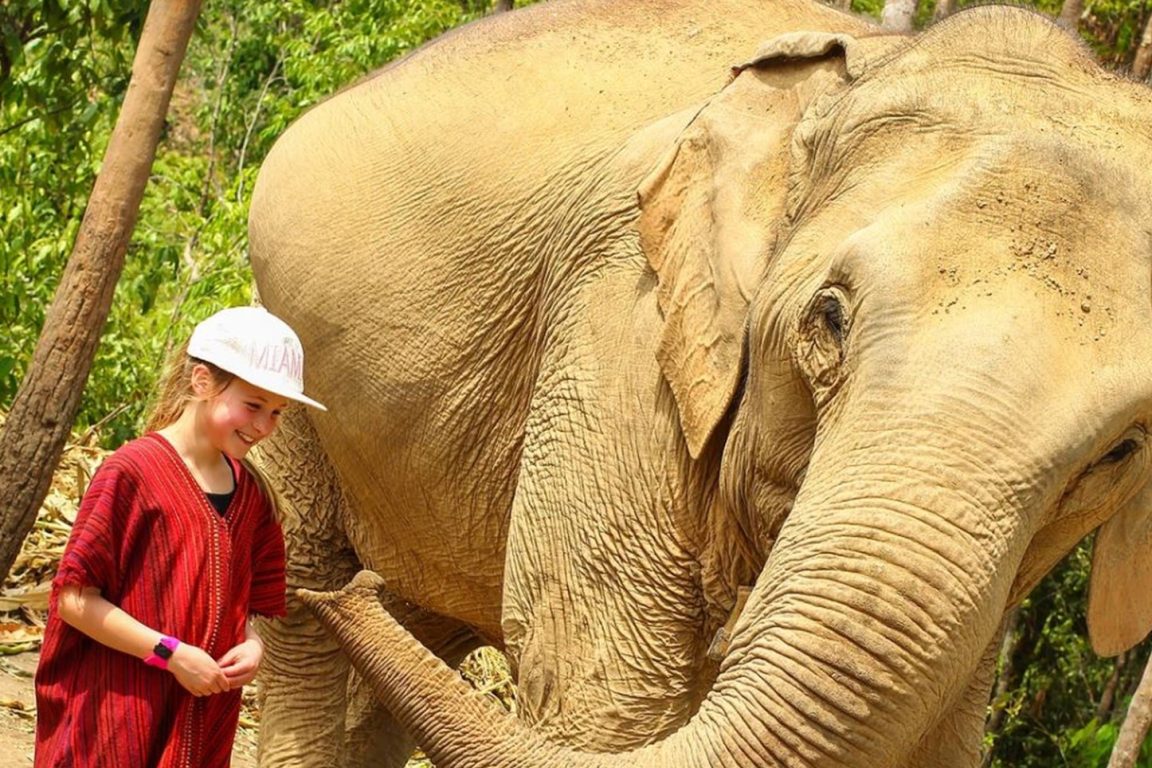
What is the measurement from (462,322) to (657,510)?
1.01 m

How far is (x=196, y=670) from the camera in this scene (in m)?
4.02

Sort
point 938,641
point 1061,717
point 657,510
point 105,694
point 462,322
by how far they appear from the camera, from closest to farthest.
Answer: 1. point 938,641
2. point 105,694
3. point 657,510
4. point 462,322
5. point 1061,717

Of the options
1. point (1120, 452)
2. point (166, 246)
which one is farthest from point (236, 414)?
point (166, 246)

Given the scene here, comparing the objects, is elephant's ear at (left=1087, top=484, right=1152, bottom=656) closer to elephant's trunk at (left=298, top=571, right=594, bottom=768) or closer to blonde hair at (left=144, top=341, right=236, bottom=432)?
elephant's trunk at (left=298, top=571, right=594, bottom=768)

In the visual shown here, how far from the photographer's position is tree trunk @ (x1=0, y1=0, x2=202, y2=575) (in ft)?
22.4

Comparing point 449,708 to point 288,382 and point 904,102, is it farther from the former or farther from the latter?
point 904,102

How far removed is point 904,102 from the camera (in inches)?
166

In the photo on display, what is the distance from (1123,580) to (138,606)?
181 cm

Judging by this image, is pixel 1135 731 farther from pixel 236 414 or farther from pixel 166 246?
pixel 166 246

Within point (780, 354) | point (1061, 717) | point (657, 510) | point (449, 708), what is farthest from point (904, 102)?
point (1061, 717)

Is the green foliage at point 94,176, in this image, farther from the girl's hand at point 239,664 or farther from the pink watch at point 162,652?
the pink watch at point 162,652

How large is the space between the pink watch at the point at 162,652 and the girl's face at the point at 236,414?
0.37 metres

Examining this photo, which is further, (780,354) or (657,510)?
(657,510)

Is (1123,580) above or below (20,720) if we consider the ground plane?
above
